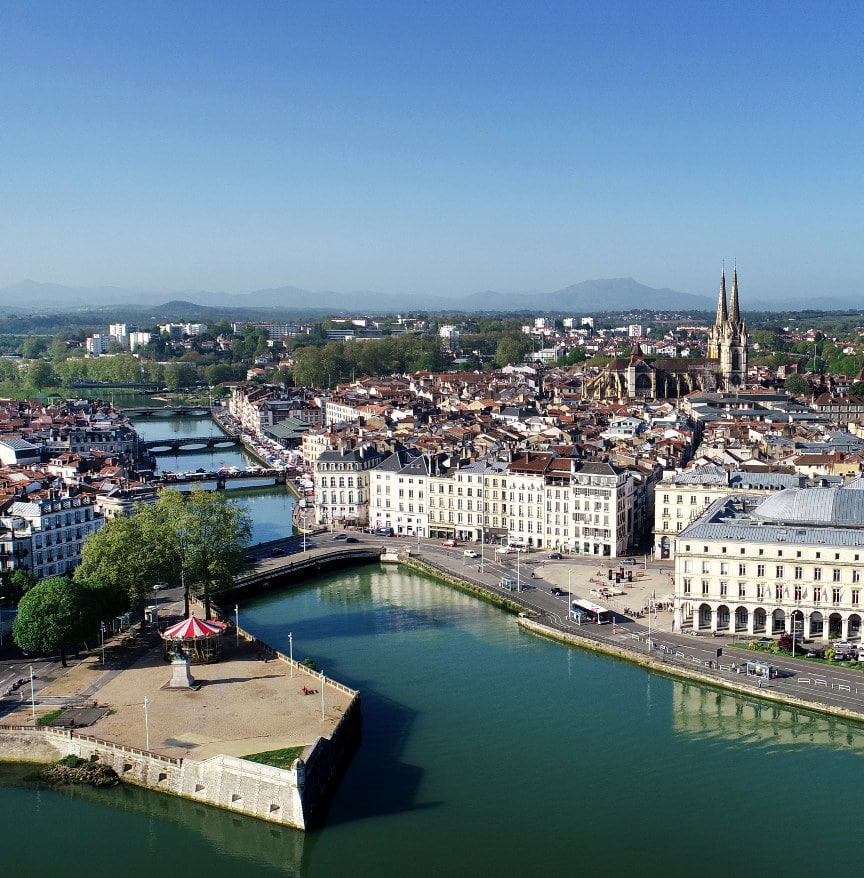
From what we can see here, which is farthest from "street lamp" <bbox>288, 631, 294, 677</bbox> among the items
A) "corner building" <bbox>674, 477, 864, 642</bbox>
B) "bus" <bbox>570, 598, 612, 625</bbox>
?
"corner building" <bbox>674, 477, 864, 642</bbox>

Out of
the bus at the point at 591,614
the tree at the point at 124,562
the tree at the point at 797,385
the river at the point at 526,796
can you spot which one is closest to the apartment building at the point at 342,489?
the bus at the point at 591,614

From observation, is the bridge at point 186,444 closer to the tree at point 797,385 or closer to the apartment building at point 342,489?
the apartment building at point 342,489

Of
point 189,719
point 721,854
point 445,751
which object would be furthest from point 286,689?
point 721,854

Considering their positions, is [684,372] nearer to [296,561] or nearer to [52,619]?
[296,561]

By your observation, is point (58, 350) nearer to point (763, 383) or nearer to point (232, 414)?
point (232, 414)

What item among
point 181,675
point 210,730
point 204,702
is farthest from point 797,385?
point 210,730

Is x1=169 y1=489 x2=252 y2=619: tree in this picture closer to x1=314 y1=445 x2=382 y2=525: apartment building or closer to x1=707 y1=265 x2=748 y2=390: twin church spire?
x1=314 y1=445 x2=382 y2=525: apartment building

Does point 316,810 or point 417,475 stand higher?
point 417,475
